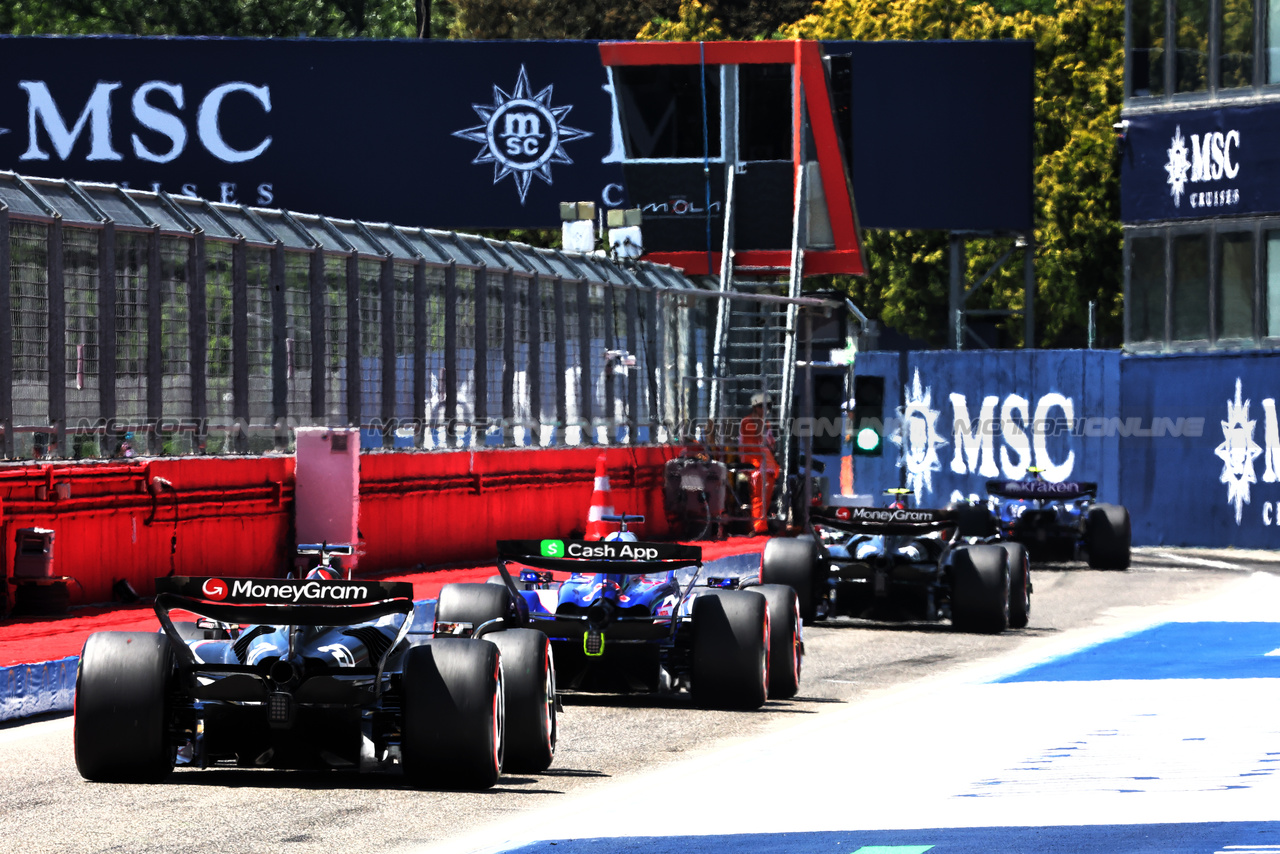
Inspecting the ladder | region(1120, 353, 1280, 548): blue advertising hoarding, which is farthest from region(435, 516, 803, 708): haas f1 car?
region(1120, 353, 1280, 548): blue advertising hoarding

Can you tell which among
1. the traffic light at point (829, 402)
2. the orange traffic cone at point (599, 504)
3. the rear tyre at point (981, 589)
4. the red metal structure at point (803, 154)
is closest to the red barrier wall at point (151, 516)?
the orange traffic cone at point (599, 504)

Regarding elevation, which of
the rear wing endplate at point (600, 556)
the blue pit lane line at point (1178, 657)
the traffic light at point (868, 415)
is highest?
the traffic light at point (868, 415)

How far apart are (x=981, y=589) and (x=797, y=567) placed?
1.53 metres

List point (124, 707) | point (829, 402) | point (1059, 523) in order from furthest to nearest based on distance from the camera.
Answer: point (1059, 523)
point (829, 402)
point (124, 707)

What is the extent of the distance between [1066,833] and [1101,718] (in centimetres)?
444

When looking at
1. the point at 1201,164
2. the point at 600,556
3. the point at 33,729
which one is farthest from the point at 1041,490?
the point at 33,729

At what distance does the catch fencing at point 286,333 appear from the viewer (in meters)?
17.4

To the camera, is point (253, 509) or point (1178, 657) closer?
point (1178, 657)

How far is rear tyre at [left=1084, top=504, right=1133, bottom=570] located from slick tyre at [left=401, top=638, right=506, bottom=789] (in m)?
20.4

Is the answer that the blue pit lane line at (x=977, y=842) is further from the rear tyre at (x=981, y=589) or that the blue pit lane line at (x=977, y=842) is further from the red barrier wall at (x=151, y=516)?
the rear tyre at (x=981, y=589)

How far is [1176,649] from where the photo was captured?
59.9 ft

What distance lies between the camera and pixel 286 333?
20922mm

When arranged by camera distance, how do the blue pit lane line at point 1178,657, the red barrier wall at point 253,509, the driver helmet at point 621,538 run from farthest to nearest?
the red barrier wall at point 253,509
the blue pit lane line at point 1178,657
the driver helmet at point 621,538

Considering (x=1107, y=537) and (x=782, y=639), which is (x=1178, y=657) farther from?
(x=1107, y=537)
